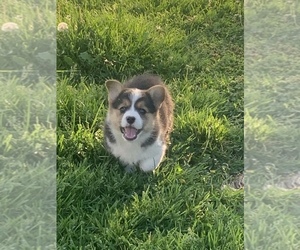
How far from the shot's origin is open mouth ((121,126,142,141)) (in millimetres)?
2889

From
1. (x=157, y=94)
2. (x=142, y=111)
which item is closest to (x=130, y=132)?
(x=142, y=111)

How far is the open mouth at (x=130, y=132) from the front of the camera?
114 inches

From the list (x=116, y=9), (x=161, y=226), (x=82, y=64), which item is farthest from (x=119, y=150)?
(x=116, y=9)

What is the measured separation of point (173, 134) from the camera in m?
3.28

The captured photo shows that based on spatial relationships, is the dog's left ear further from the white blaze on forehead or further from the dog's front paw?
the dog's front paw

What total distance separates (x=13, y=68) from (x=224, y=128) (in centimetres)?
137

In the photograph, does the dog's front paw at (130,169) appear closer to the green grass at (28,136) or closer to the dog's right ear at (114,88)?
the dog's right ear at (114,88)

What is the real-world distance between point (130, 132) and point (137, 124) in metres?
0.06

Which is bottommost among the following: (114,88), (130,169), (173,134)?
(130,169)

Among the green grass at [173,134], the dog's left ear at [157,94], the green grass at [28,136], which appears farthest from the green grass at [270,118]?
the green grass at [28,136]

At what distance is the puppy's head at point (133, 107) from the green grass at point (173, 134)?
0.20 meters

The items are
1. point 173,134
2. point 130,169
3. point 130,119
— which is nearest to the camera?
point 130,119

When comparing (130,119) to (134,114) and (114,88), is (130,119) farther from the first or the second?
(114,88)

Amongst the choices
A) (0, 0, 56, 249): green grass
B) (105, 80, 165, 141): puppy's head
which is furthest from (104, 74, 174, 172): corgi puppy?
(0, 0, 56, 249): green grass
